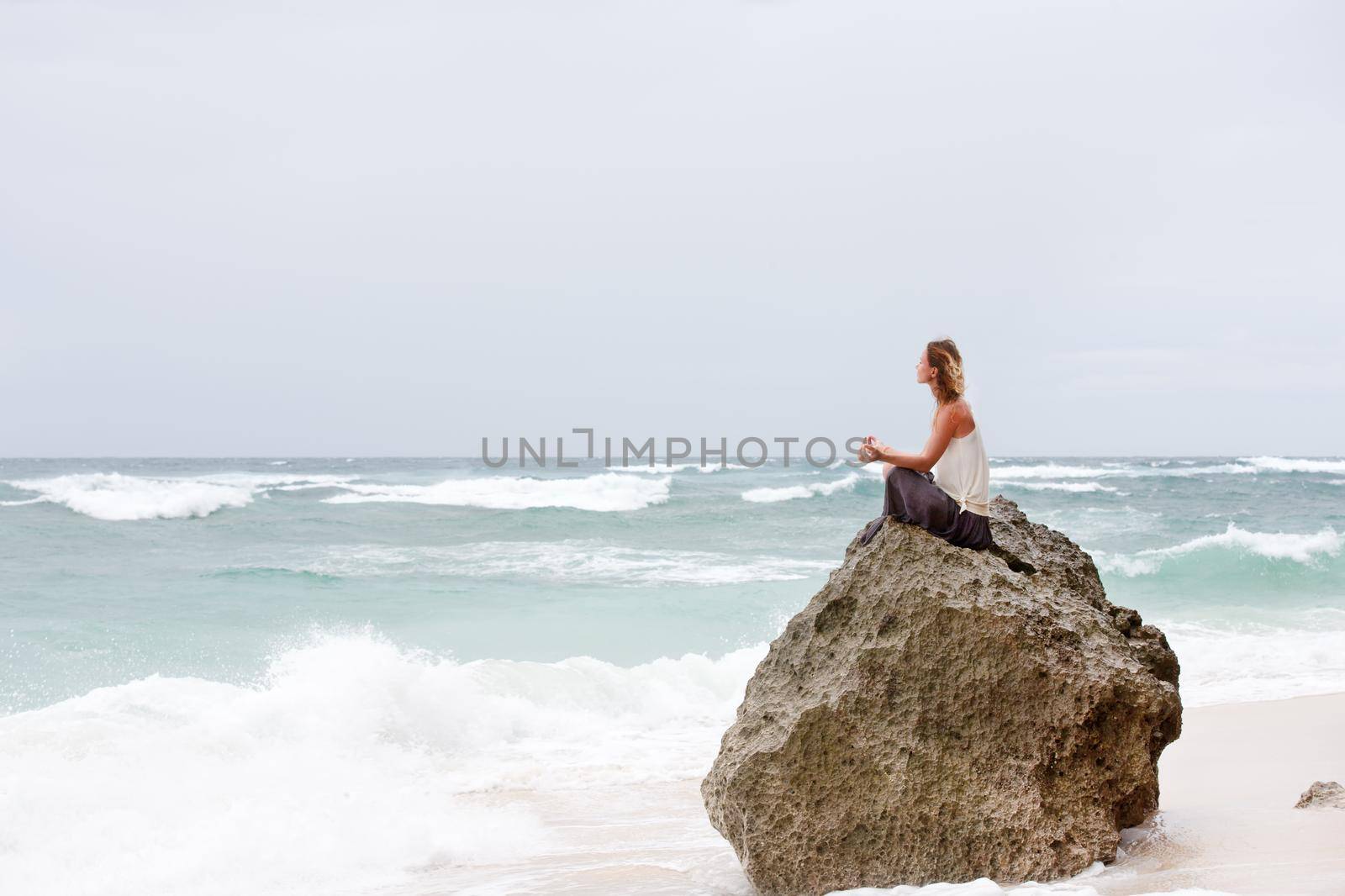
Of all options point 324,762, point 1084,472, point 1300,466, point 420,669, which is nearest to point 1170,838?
point 324,762

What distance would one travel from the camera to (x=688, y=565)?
16766 millimetres

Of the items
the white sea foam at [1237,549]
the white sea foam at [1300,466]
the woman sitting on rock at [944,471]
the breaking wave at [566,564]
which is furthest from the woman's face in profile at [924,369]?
the white sea foam at [1300,466]

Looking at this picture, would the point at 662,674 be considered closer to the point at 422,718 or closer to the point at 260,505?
the point at 422,718

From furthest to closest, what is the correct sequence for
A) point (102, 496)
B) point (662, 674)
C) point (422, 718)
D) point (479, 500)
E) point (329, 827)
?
1. point (479, 500)
2. point (102, 496)
3. point (662, 674)
4. point (422, 718)
5. point (329, 827)

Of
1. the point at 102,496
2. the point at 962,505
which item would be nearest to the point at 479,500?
the point at 102,496

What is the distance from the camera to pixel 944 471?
456 centimetres

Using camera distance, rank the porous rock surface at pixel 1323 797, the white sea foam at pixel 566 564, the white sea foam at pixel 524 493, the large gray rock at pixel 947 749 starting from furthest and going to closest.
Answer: the white sea foam at pixel 524 493
the white sea foam at pixel 566 564
the porous rock surface at pixel 1323 797
the large gray rock at pixel 947 749

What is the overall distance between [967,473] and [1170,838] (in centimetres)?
193

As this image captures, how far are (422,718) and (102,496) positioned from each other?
19.9m

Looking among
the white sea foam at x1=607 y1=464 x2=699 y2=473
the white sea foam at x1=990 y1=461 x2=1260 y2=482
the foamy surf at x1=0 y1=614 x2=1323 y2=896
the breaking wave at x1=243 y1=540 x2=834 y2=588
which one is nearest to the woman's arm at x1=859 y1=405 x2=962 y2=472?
the foamy surf at x1=0 y1=614 x2=1323 y2=896

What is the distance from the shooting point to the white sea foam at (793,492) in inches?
1133

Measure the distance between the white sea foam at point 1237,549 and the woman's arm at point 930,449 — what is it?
1334 cm

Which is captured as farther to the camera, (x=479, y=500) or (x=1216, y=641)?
(x=479, y=500)

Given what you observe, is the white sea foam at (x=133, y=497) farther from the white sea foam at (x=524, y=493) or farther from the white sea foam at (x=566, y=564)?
the white sea foam at (x=566, y=564)
